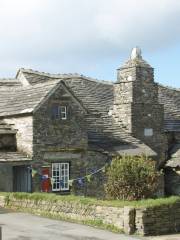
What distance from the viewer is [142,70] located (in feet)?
110

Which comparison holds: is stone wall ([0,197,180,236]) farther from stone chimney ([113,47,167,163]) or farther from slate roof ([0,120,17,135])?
stone chimney ([113,47,167,163])

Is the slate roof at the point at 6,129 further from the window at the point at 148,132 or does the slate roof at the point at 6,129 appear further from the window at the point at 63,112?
the window at the point at 148,132

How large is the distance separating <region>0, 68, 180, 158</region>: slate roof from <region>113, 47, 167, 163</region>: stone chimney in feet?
2.69

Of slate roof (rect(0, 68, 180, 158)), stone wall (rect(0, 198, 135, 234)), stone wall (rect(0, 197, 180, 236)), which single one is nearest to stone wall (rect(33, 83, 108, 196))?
slate roof (rect(0, 68, 180, 158))

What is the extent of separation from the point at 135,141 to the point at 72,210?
12798 mm

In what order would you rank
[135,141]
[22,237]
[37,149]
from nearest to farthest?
1. [22,237]
2. [37,149]
3. [135,141]

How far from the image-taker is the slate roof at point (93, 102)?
28.0 metres

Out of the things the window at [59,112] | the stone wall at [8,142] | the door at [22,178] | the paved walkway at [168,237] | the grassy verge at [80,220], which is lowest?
the paved walkway at [168,237]

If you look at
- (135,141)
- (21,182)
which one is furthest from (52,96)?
(135,141)

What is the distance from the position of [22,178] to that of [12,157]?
1511 millimetres

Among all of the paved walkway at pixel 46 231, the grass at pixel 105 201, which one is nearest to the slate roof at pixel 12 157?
the grass at pixel 105 201

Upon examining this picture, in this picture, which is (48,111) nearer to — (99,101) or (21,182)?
(21,182)

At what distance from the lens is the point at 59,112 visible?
27.3m

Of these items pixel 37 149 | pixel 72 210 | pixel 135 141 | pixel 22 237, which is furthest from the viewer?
pixel 135 141
